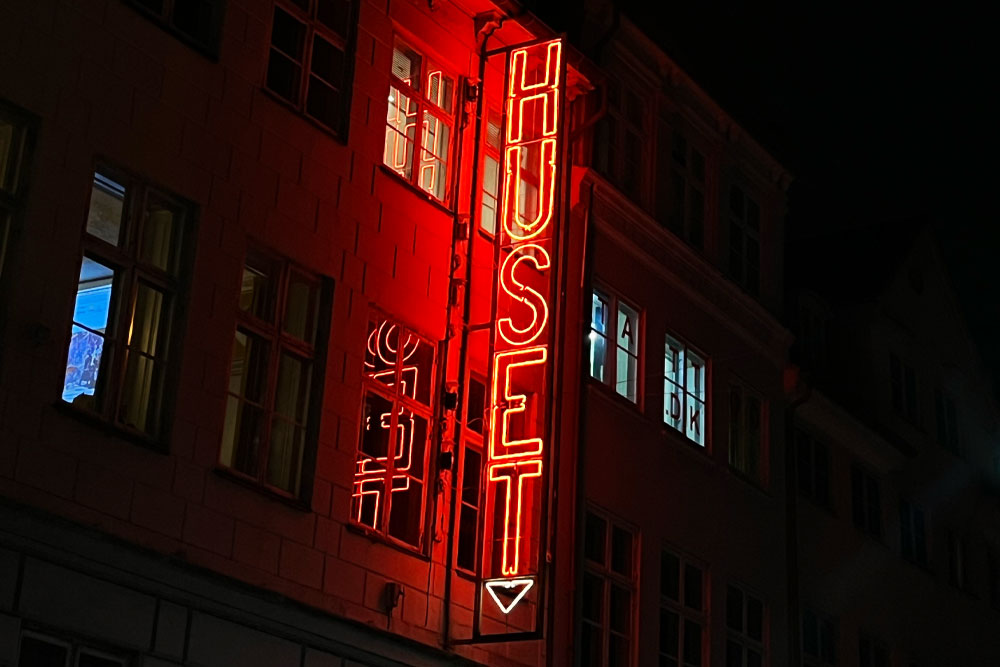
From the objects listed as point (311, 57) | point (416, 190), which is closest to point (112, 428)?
point (311, 57)

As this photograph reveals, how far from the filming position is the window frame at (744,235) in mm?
26031

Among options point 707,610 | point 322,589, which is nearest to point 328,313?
point 322,589

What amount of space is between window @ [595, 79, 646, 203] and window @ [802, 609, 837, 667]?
25.4ft

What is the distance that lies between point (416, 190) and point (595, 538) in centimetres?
518

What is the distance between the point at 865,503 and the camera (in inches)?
1172

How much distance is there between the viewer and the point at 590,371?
2128 cm

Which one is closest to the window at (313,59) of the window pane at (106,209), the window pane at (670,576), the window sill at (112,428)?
the window pane at (106,209)

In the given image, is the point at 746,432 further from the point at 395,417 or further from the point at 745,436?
the point at 395,417

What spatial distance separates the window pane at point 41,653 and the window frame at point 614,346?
30.7 feet

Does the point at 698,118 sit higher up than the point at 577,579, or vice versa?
the point at 698,118

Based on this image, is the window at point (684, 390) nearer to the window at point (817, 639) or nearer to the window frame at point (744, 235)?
the window frame at point (744, 235)

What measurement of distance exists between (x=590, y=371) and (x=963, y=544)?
50.2ft

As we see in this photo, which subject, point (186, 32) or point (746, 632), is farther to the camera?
point (746, 632)

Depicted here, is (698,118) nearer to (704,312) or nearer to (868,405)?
(704,312)
